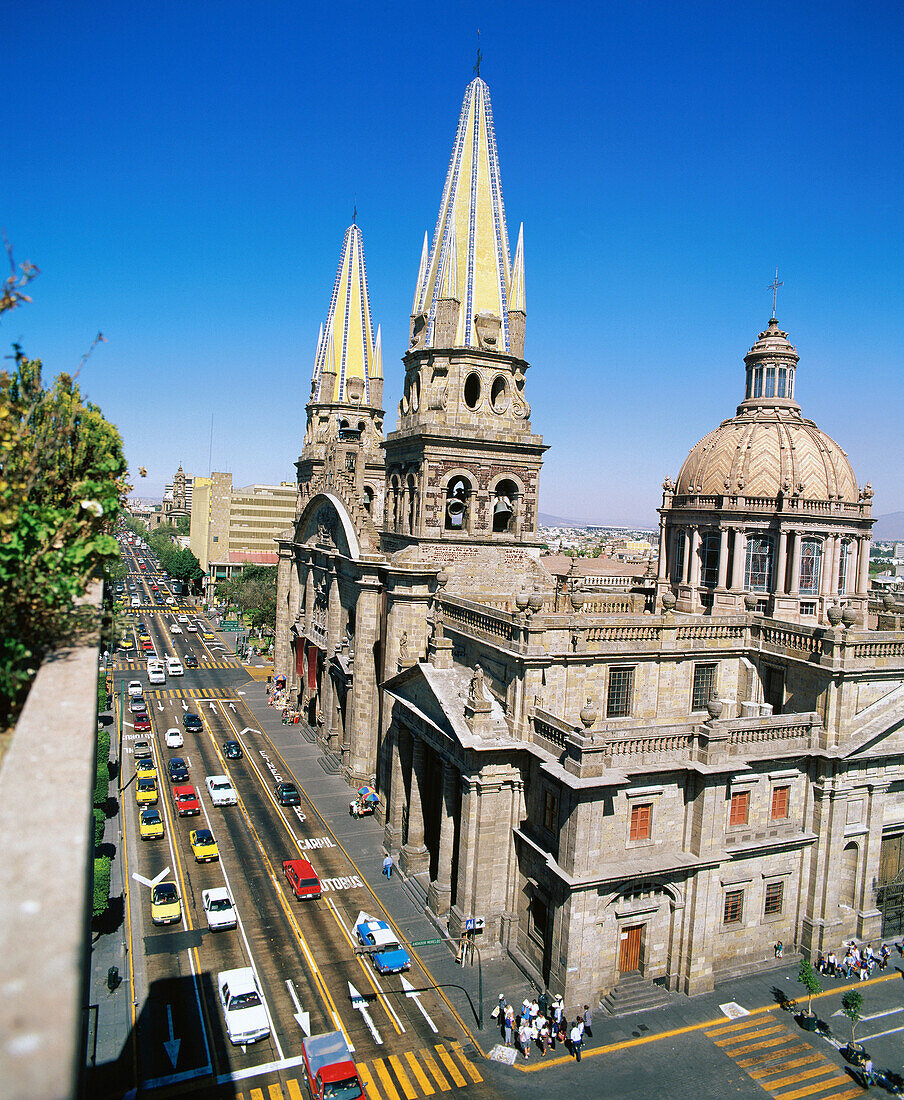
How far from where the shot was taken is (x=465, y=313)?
150 ft

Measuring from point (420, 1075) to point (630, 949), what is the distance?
926cm

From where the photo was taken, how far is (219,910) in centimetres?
3303

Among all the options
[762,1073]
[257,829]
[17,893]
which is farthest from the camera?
[257,829]

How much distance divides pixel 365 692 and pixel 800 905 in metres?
26.4

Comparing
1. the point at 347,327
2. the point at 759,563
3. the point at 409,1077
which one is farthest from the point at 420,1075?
the point at 347,327

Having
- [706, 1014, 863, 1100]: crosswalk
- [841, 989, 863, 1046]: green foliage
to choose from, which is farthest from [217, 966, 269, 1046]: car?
[841, 989, 863, 1046]: green foliage

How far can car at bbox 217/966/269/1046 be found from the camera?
25797mm

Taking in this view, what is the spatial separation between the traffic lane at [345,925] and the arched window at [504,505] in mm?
20773

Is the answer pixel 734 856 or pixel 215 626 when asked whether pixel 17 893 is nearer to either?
pixel 734 856

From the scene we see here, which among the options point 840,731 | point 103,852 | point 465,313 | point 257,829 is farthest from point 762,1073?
point 465,313

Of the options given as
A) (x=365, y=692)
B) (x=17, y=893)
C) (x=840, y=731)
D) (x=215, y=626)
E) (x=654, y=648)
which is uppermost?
(x=17, y=893)

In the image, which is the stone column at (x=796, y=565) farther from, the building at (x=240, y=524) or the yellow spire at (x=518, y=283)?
the building at (x=240, y=524)

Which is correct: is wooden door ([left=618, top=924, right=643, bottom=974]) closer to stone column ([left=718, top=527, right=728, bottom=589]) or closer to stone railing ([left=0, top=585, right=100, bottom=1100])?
stone column ([left=718, top=527, right=728, bottom=589])

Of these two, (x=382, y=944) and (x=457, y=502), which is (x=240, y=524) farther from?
(x=382, y=944)
